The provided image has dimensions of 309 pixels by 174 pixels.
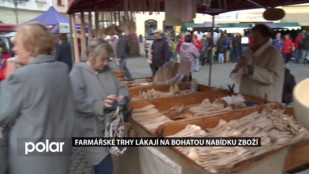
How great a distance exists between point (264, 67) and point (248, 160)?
4.59 feet

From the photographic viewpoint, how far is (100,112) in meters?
1.96

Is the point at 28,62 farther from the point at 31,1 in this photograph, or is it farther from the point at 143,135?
the point at 31,1

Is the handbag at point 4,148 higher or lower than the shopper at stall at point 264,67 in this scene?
lower

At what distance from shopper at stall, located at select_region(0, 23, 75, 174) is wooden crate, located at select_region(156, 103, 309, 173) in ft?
2.95

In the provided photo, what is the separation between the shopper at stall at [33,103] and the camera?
140 centimetres

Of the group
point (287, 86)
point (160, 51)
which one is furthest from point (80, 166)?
point (160, 51)

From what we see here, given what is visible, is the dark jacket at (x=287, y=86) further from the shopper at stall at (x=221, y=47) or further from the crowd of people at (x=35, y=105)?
the shopper at stall at (x=221, y=47)

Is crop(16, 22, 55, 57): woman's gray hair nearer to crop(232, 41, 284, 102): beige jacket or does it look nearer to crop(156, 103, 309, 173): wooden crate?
crop(156, 103, 309, 173): wooden crate

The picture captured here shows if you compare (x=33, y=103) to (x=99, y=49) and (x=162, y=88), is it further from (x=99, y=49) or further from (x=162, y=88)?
(x=162, y=88)

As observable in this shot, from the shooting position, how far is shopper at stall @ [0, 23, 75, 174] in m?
1.40

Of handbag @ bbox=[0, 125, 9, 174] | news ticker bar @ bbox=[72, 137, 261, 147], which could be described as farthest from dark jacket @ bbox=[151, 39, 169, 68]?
handbag @ bbox=[0, 125, 9, 174]

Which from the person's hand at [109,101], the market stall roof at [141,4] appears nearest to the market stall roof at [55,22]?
the market stall roof at [141,4]

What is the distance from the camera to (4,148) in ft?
4.73

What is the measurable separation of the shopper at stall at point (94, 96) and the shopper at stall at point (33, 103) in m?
0.32
